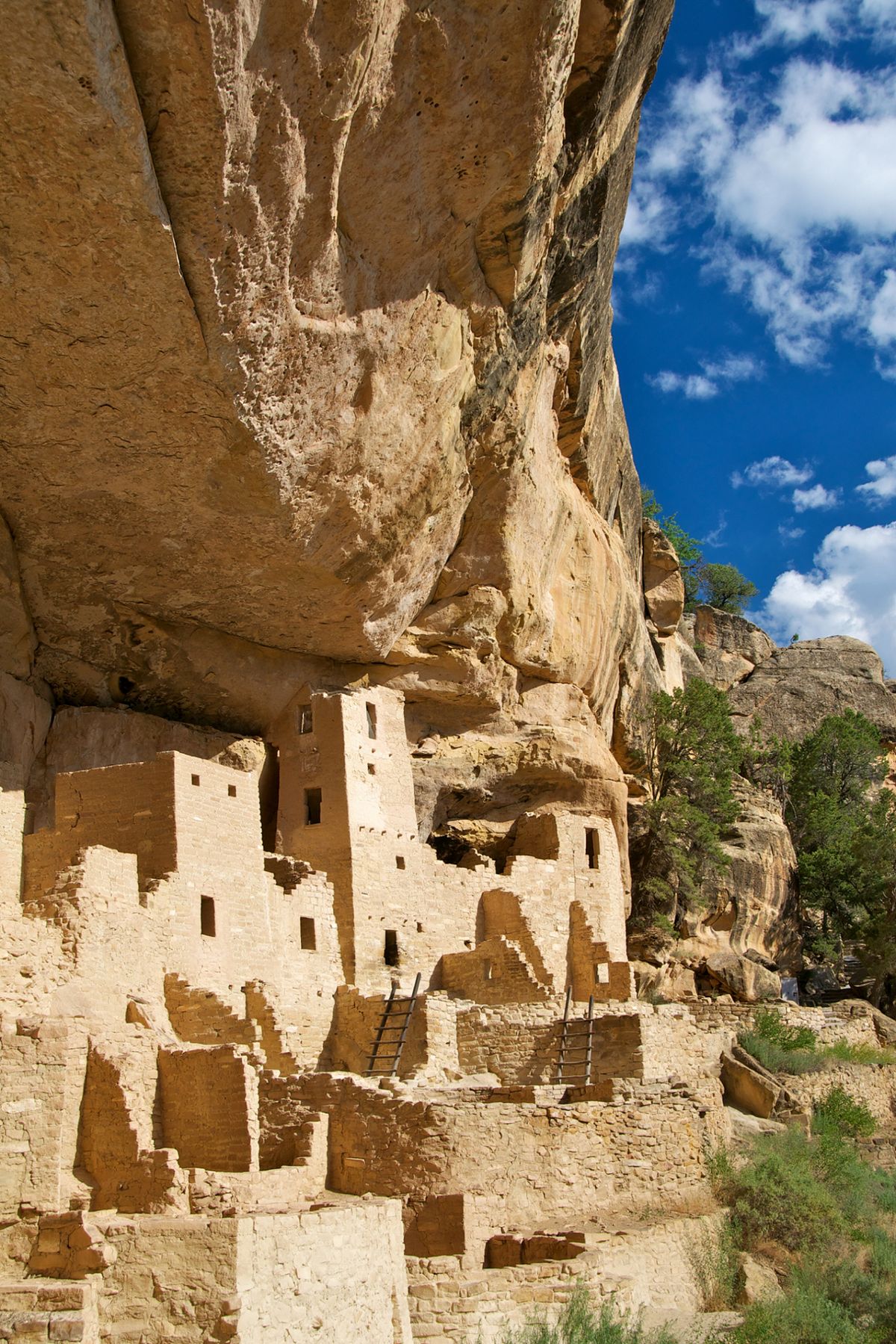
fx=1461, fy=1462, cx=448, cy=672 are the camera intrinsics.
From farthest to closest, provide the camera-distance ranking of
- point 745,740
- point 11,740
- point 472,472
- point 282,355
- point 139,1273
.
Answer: point 745,740, point 472,472, point 11,740, point 282,355, point 139,1273

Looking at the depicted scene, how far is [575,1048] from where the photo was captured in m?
19.2

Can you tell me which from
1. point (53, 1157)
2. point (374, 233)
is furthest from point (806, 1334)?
point (374, 233)

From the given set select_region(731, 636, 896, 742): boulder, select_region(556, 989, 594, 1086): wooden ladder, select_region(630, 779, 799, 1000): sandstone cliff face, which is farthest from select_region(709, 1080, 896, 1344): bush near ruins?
select_region(731, 636, 896, 742): boulder

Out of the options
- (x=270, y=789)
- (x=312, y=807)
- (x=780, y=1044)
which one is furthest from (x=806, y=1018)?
(x=270, y=789)

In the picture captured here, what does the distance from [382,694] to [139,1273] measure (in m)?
13.0

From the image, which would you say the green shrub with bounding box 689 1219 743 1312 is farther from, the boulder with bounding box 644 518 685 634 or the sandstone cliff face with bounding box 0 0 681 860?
the boulder with bounding box 644 518 685 634

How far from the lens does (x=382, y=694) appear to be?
78.8 feet

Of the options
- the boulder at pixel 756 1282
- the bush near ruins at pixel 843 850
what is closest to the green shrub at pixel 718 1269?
the boulder at pixel 756 1282

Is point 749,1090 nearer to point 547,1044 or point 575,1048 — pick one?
point 575,1048

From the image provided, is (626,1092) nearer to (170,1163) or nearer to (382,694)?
(170,1163)

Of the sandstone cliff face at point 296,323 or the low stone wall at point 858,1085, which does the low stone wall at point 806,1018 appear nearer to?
the low stone wall at point 858,1085

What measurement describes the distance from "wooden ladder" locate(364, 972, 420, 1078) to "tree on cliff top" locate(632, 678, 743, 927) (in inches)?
410

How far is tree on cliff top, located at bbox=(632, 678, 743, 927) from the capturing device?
2941 cm

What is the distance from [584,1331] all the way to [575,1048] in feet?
19.0
